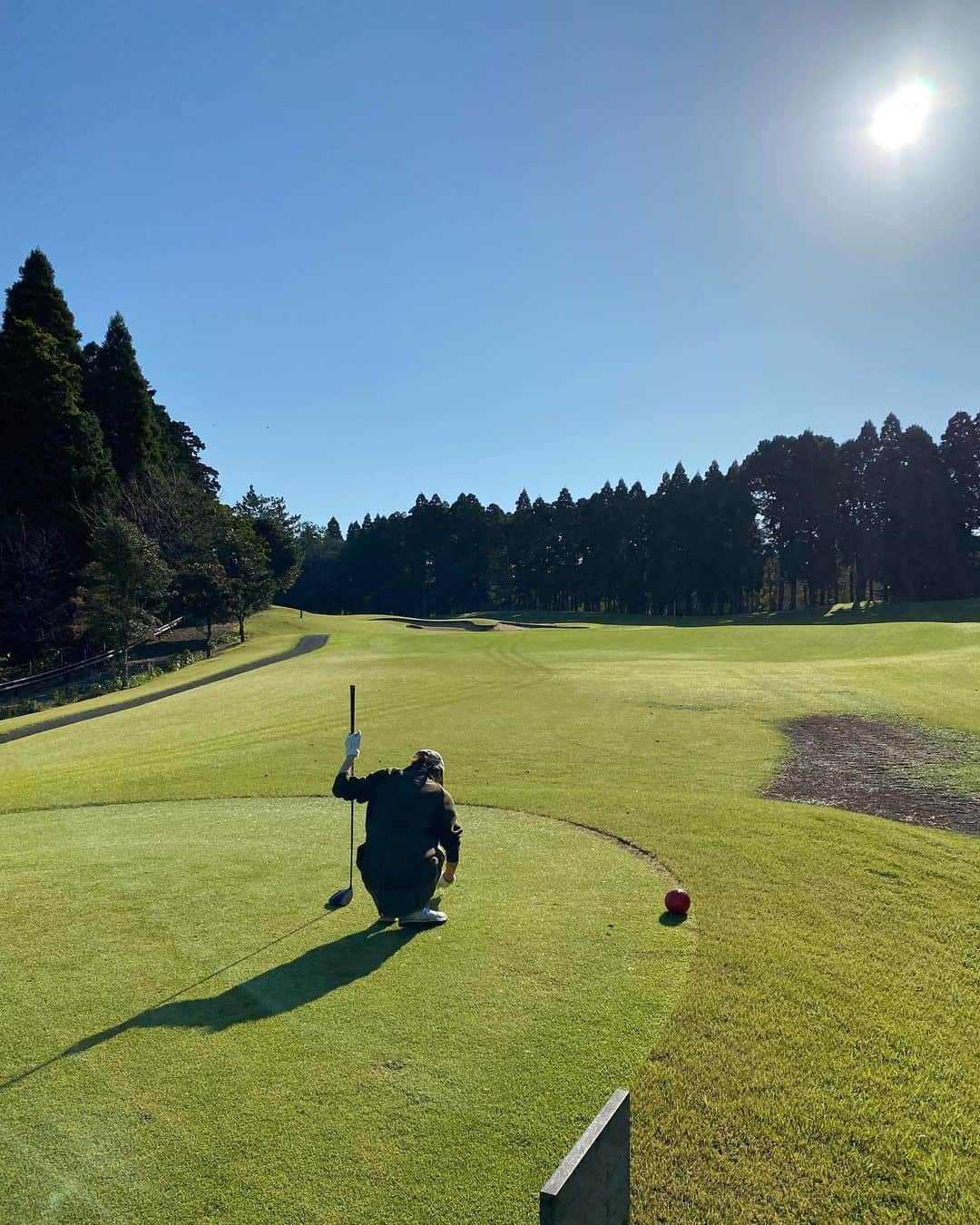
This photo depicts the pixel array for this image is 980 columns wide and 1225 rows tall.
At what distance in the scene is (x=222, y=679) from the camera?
103 ft

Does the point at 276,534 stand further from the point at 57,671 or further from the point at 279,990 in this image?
the point at 279,990

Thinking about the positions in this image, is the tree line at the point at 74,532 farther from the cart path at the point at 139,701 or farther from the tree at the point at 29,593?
the cart path at the point at 139,701

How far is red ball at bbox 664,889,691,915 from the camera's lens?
695cm

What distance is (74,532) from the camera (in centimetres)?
4616

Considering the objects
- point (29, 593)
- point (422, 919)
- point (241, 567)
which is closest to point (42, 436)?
point (29, 593)

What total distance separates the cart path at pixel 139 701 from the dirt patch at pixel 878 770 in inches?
837

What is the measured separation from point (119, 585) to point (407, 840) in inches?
1421

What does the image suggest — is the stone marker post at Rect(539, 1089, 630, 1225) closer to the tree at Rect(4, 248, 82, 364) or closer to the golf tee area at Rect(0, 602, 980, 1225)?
the golf tee area at Rect(0, 602, 980, 1225)

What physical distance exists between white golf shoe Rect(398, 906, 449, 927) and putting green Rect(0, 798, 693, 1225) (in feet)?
0.39

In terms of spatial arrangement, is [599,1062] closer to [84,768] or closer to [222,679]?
[84,768]

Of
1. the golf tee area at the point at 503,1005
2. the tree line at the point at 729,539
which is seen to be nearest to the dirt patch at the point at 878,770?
the golf tee area at the point at 503,1005

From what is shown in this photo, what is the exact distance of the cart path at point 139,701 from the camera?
23406mm

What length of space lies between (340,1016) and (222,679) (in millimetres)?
28310

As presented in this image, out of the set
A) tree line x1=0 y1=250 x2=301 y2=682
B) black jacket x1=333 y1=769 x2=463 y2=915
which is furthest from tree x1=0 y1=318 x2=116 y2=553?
black jacket x1=333 y1=769 x2=463 y2=915
